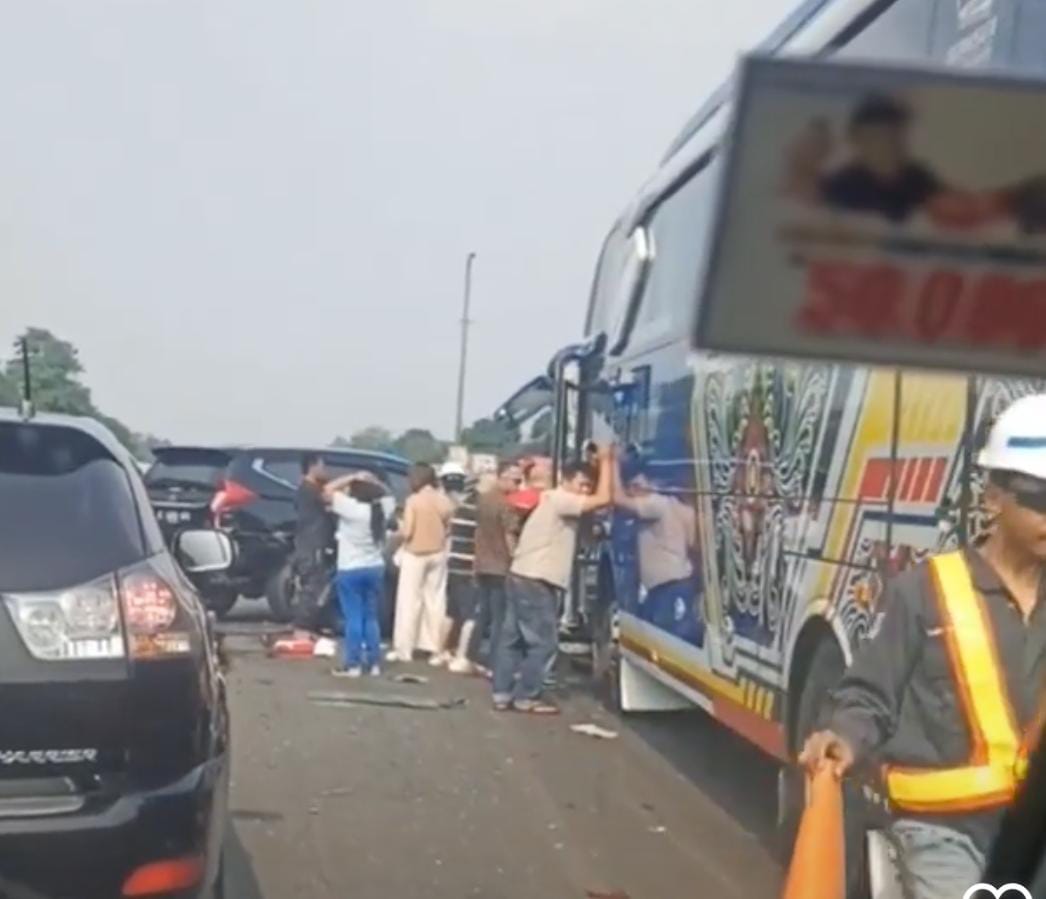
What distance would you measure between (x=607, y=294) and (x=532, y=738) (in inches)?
157

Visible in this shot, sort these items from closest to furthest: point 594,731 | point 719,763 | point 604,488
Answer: point 719,763 → point 594,731 → point 604,488

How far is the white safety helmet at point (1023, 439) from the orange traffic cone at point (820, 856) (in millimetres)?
756


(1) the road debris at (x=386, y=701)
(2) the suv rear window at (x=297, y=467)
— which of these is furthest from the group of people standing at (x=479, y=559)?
(2) the suv rear window at (x=297, y=467)

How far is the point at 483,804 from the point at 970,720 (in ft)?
20.9

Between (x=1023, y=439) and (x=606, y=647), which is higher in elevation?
(x=1023, y=439)

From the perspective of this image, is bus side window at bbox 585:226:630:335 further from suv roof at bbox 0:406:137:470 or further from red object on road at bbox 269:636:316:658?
suv roof at bbox 0:406:137:470

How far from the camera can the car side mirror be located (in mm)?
6836

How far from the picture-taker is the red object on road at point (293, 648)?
54.9 ft

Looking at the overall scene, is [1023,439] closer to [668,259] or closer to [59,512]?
[59,512]

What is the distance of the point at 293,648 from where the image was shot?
1684cm

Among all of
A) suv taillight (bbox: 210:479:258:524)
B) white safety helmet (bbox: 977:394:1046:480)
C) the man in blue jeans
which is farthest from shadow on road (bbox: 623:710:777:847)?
suv taillight (bbox: 210:479:258:524)

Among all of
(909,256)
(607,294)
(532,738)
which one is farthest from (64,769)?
(607,294)

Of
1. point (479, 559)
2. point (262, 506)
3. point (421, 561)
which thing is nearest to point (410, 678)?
point (479, 559)

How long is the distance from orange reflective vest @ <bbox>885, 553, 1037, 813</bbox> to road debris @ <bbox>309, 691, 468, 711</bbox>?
32.1 feet
